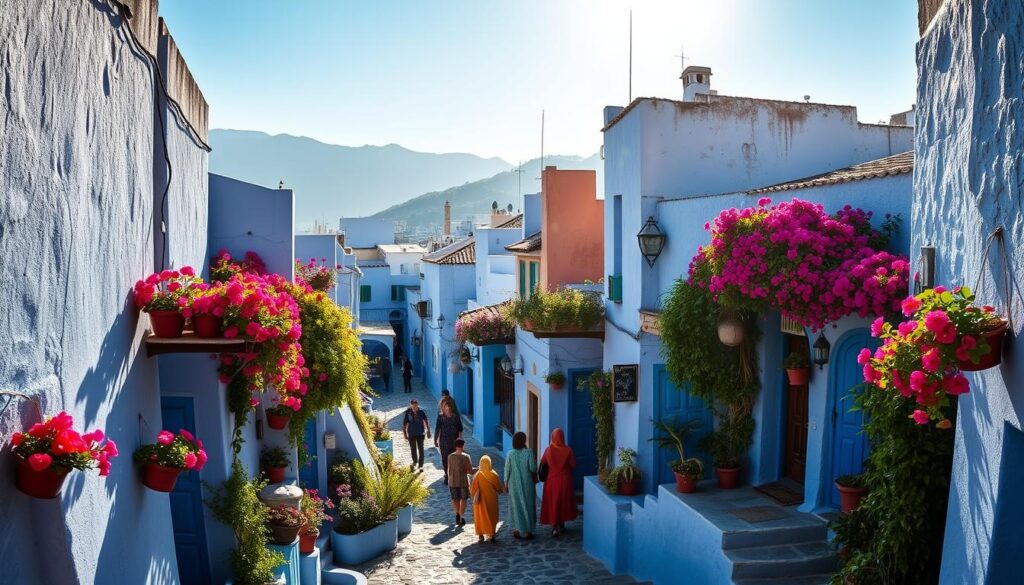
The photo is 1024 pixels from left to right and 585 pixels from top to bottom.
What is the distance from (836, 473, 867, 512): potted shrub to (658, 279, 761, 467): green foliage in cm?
221

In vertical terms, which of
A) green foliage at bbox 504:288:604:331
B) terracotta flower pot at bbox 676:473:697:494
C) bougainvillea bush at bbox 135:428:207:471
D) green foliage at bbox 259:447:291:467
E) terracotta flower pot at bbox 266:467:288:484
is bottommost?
terracotta flower pot at bbox 676:473:697:494

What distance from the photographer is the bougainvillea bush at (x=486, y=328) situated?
17312 millimetres

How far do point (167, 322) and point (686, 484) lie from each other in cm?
694

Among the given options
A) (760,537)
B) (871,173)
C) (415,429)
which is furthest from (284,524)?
(415,429)

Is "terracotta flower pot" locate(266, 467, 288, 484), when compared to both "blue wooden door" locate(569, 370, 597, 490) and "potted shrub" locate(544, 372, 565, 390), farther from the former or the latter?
"blue wooden door" locate(569, 370, 597, 490)

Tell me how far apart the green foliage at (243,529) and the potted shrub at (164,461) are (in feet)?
8.58

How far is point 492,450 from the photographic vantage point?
21.7 meters

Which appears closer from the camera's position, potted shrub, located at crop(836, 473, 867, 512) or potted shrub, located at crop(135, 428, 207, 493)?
potted shrub, located at crop(135, 428, 207, 493)

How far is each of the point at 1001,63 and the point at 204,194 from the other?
283 inches

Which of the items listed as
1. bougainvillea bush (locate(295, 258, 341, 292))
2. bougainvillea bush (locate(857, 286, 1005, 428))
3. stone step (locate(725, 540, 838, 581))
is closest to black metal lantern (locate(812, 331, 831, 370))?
stone step (locate(725, 540, 838, 581))

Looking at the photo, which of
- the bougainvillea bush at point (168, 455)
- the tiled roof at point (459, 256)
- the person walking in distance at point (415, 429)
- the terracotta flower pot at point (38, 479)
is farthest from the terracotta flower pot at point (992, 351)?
the tiled roof at point (459, 256)

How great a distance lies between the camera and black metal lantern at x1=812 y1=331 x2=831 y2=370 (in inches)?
344

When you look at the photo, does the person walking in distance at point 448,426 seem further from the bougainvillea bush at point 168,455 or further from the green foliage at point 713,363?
the bougainvillea bush at point 168,455

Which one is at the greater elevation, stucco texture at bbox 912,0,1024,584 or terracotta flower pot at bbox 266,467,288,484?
stucco texture at bbox 912,0,1024,584
